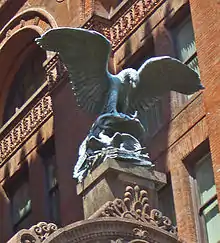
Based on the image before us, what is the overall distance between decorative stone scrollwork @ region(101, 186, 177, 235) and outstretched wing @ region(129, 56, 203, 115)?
244cm

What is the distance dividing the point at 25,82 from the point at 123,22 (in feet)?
17.0

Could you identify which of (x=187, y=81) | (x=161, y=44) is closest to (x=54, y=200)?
(x=161, y=44)

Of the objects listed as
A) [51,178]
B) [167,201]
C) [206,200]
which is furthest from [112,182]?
[51,178]

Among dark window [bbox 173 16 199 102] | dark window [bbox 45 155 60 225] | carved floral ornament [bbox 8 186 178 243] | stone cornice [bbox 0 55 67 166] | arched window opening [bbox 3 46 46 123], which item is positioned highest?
arched window opening [bbox 3 46 46 123]

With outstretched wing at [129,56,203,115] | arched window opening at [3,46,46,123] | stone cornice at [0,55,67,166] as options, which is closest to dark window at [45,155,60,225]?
stone cornice at [0,55,67,166]

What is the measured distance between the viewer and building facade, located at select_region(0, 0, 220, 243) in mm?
21353

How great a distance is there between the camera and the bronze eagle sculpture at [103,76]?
608 inches

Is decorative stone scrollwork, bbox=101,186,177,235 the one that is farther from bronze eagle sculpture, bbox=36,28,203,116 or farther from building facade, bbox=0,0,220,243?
building facade, bbox=0,0,220,243

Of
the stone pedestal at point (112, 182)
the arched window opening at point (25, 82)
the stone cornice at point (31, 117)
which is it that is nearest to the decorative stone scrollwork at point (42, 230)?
the stone pedestal at point (112, 182)

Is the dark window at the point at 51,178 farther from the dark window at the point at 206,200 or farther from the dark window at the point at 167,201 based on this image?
the dark window at the point at 206,200

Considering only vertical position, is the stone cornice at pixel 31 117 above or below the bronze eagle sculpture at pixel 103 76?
above

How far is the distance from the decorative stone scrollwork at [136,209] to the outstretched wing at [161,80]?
96.1 inches

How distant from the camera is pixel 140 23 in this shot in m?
25.0

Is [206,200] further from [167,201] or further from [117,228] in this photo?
[117,228]
